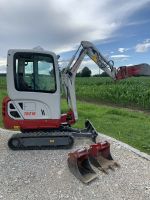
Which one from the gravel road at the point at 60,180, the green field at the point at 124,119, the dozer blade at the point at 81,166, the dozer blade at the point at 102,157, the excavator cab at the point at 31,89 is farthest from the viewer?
the green field at the point at 124,119

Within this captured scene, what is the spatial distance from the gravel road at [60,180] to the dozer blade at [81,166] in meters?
0.10

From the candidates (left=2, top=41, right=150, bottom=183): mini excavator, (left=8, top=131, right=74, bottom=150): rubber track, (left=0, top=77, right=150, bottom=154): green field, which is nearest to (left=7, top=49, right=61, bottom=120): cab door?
(left=2, top=41, right=150, bottom=183): mini excavator

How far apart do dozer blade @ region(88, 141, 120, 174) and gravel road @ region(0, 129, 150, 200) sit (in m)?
0.18

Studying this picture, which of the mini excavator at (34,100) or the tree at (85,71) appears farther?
the tree at (85,71)

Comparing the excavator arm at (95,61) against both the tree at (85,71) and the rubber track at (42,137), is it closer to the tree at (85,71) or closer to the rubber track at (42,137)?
the rubber track at (42,137)

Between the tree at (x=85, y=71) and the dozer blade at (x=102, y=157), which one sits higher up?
the tree at (x=85, y=71)

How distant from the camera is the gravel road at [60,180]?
6.04m

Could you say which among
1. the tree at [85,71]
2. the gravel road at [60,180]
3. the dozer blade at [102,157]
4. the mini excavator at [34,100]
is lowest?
the gravel road at [60,180]

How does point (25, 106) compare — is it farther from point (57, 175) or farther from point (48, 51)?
point (57, 175)

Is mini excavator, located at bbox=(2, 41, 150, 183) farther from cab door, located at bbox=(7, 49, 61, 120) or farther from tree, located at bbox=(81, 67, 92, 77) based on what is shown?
tree, located at bbox=(81, 67, 92, 77)

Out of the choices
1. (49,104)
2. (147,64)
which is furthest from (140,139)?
(49,104)

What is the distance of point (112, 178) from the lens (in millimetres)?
6797

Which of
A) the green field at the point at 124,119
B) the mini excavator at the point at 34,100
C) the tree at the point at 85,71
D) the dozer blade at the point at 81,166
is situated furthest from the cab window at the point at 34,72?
the tree at the point at 85,71

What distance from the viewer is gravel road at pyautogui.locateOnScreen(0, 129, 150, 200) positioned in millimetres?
6039
